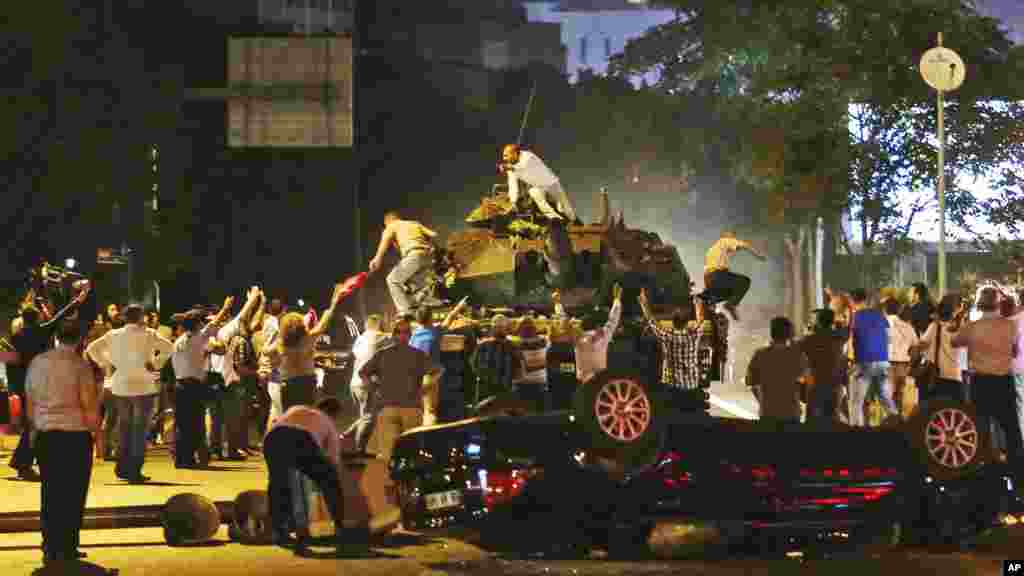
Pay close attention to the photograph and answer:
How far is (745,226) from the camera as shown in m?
44.2

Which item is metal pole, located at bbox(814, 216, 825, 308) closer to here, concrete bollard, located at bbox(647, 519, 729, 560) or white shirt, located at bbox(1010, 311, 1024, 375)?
white shirt, located at bbox(1010, 311, 1024, 375)

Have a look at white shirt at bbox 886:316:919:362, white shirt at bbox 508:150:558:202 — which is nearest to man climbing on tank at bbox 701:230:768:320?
white shirt at bbox 508:150:558:202

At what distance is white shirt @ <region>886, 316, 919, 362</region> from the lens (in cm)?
2003

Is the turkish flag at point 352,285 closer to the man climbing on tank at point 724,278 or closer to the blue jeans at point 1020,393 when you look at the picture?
the man climbing on tank at point 724,278

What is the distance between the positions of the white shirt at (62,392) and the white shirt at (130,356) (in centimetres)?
494

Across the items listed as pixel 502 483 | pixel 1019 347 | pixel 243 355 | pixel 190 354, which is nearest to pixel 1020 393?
pixel 1019 347

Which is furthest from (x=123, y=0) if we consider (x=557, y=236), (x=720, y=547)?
(x=720, y=547)

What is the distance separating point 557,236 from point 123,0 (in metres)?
21.6

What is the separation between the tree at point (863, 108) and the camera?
104 ft

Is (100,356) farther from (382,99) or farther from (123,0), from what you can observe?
(382,99)

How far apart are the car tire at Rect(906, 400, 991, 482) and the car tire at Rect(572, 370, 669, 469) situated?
6.77 feet

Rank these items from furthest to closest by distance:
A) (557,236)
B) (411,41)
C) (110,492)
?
(411,41) < (557,236) < (110,492)

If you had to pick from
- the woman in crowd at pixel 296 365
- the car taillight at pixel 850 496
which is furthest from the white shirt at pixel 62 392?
the car taillight at pixel 850 496

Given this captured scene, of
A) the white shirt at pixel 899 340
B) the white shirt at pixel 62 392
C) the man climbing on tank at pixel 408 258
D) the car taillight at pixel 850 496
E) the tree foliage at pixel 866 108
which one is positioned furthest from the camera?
the tree foliage at pixel 866 108
